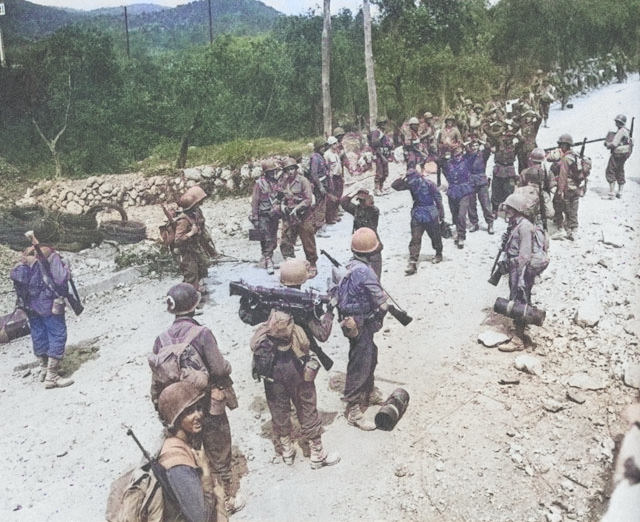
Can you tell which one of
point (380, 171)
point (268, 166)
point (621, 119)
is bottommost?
point (380, 171)

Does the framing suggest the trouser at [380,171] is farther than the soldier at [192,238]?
Yes

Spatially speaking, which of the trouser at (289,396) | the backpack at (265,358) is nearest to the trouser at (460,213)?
the trouser at (289,396)

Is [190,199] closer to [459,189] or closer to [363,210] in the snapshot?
[363,210]

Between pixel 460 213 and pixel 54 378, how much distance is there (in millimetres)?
4859

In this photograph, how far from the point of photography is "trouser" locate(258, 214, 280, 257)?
23.0 feet

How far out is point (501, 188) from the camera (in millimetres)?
7984

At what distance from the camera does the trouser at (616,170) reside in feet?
26.0

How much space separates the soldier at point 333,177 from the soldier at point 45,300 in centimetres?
394

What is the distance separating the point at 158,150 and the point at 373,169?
3.56 metres

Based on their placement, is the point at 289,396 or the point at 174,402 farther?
the point at 289,396

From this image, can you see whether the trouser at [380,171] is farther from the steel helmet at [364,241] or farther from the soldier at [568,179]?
the steel helmet at [364,241]

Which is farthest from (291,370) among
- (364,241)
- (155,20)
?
(155,20)

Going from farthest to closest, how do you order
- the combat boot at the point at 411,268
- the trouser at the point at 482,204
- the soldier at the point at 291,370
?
1. the trouser at the point at 482,204
2. the combat boot at the point at 411,268
3. the soldier at the point at 291,370

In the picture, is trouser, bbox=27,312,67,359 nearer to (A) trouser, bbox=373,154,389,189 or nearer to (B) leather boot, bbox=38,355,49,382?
(B) leather boot, bbox=38,355,49,382
